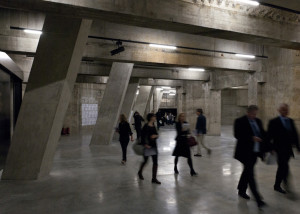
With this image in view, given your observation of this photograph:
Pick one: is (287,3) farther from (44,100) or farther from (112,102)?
(112,102)

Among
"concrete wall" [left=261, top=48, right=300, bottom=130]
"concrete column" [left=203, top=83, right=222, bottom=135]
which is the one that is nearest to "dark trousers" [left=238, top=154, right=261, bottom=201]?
"concrete wall" [left=261, top=48, right=300, bottom=130]

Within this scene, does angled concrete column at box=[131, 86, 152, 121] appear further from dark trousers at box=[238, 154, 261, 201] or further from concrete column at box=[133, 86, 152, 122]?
dark trousers at box=[238, 154, 261, 201]

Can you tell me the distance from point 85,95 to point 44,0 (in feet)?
68.2

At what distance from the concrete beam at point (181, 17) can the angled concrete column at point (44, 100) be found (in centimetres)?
110

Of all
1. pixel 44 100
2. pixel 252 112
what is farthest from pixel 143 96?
pixel 252 112

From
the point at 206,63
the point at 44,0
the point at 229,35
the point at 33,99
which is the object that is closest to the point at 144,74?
the point at 206,63

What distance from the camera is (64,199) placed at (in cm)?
555

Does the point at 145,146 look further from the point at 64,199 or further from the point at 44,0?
the point at 44,0

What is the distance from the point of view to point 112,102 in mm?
14883

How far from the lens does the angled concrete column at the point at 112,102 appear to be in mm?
14703

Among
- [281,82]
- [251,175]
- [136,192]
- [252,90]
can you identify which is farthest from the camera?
[252,90]

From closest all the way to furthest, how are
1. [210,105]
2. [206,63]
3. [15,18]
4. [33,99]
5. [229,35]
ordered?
[33,99] → [229,35] → [15,18] → [206,63] → [210,105]

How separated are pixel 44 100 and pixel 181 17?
4119 mm

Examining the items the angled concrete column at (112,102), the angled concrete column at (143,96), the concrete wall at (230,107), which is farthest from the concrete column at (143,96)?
the concrete wall at (230,107)
